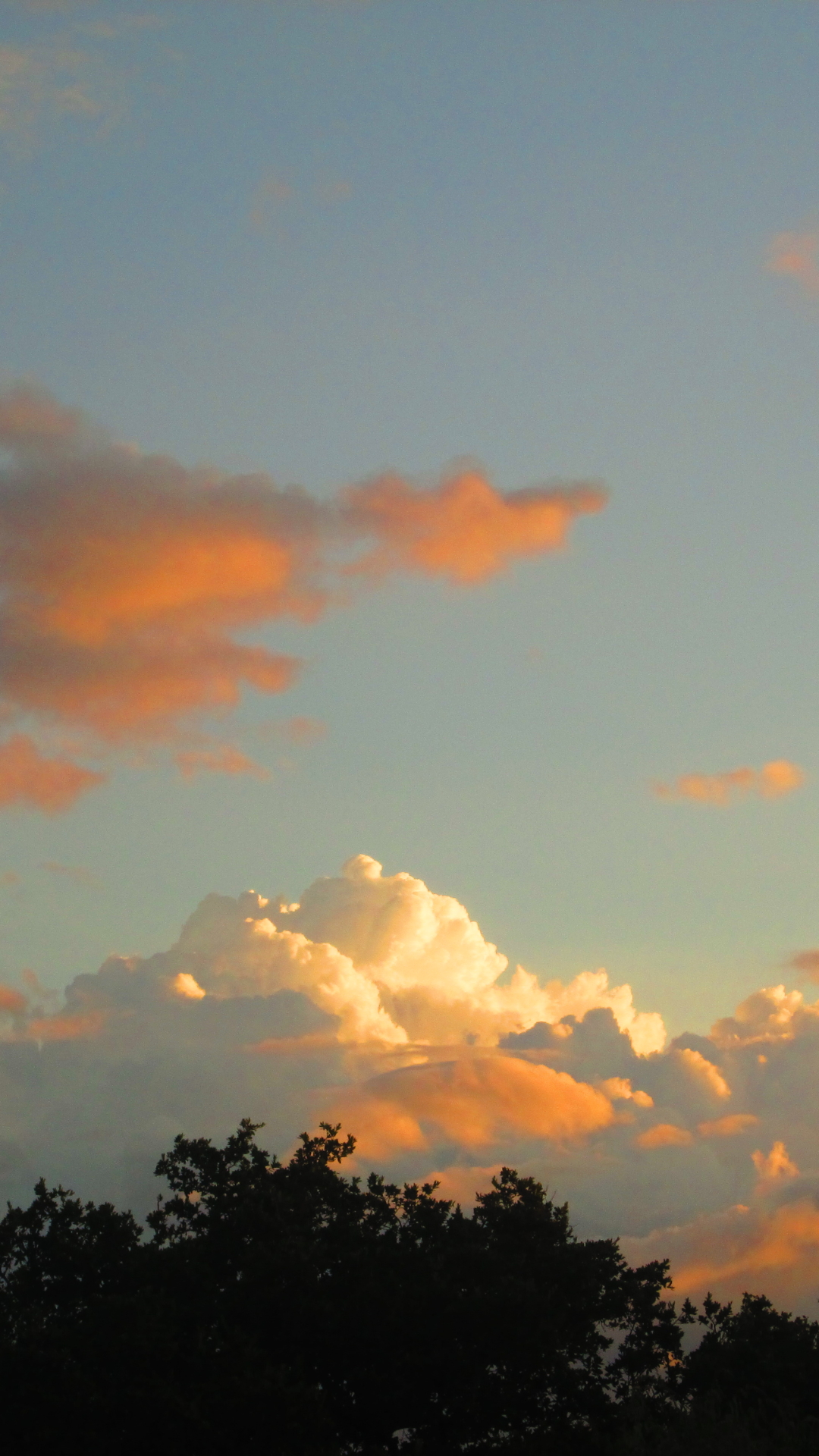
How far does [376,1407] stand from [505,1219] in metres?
9.86

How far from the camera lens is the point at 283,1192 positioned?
4991 cm

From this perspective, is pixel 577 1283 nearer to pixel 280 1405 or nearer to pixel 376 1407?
pixel 376 1407

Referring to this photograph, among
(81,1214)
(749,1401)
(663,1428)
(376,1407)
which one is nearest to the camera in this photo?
(663,1428)

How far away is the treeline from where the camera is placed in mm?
38500

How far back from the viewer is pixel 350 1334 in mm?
42656

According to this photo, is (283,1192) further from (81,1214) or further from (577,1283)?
(577,1283)

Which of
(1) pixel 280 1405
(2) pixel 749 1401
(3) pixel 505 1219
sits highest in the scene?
(3) pixel 505 1219

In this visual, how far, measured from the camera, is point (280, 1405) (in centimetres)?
3816

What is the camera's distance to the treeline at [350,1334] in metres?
38.5

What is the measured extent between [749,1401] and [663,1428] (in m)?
10.4

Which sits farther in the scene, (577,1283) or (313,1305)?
(577,1283)

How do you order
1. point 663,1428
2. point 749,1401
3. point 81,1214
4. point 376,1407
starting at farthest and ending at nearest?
point 81,1214
point 749,1401
point 376,1407
point 663,1428

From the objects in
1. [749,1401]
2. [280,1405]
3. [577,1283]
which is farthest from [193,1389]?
[749,1401]

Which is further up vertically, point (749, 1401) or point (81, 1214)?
point (81, 1214)
